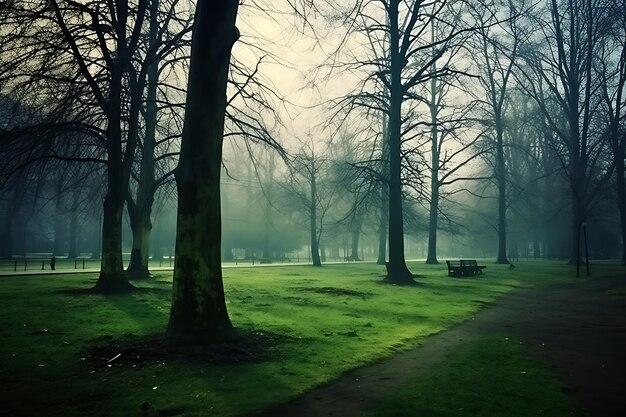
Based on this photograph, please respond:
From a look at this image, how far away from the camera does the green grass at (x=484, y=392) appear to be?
172 inches

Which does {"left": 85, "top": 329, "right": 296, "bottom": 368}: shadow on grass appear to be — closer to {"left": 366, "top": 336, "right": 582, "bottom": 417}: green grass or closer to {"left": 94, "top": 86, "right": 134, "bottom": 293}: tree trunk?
{"left": 366, "top": 336, "right": 582, "bottom": 417}: green grass

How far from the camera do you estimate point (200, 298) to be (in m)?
6.87

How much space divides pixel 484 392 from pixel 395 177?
1507cm

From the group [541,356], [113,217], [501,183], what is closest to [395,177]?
[113,217]

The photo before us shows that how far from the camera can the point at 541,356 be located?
6.73m

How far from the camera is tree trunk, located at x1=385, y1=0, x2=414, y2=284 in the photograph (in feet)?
62.6

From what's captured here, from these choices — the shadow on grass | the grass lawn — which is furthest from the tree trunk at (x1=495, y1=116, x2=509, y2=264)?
the shadow on grass

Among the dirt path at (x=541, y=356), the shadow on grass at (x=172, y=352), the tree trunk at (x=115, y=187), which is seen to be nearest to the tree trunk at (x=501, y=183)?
the dirt path at (x=541, y=356)

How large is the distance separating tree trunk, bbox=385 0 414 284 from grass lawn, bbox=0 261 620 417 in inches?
173

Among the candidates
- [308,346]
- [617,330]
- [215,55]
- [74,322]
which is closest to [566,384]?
[308,346]

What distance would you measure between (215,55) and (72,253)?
44080mm

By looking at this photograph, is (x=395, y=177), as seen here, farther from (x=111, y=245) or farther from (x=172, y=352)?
(x=172, y=352)

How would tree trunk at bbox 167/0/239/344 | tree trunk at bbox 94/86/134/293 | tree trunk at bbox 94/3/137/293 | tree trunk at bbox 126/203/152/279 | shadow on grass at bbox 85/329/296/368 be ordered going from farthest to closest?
tree trunk at bbox 126/203/152/279 < tree trunk at bbox 94/86/134/293 < tree trunk at bbox 94/3/137/293 < tree trunk at bbox 167/0/239/344 < shadow on grass at bbox 85/329/296/368

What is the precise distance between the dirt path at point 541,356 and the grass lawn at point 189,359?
35cm
